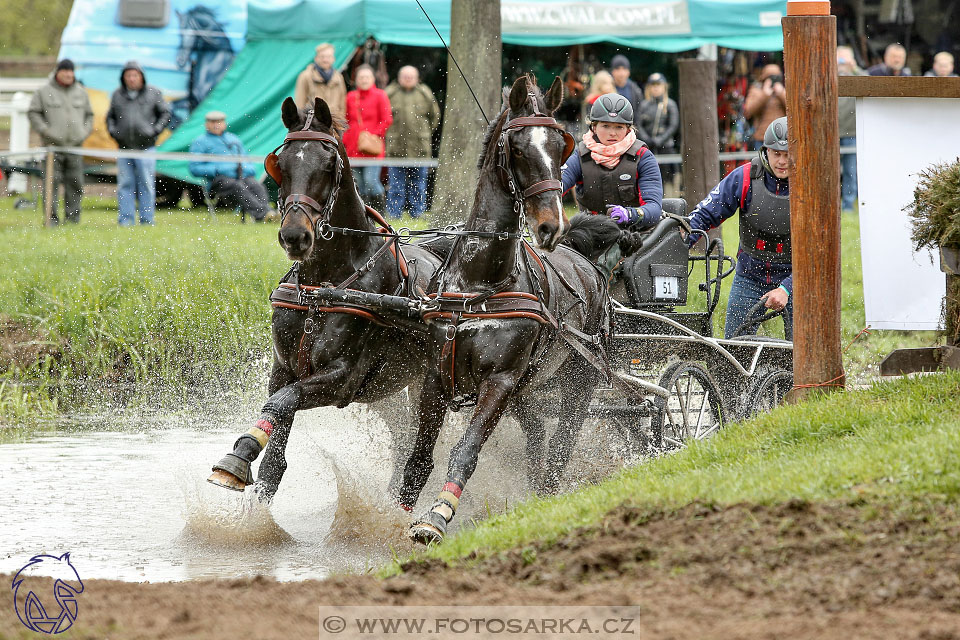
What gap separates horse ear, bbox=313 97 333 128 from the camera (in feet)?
20.1

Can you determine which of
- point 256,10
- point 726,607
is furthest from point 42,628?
point 256,10

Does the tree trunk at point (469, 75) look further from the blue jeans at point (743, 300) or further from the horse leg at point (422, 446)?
the horse leg at point (422, 446)

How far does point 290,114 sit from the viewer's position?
6.17 m

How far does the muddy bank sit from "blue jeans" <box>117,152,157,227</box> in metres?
11.2

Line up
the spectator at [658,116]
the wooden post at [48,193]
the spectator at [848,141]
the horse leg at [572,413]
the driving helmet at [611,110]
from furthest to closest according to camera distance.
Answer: the spectator at [848,141] → the spectator at [658,116] → the wooden post at [48,193] → the driving helmet at [611,110] → the horse leg at [572,413]

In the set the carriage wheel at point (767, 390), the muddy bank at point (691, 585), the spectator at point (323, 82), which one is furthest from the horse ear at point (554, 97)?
the spectator at point (323, 82)

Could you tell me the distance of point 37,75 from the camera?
32.2m

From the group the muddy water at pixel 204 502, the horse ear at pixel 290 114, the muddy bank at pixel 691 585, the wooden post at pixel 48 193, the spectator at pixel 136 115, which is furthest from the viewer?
the spectator at pixel 136 115

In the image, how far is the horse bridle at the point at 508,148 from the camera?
601 centimetres

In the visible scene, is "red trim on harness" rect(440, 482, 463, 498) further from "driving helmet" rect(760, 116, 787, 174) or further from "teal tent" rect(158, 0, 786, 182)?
"teal tent" rect(158, 0, 786, 182)

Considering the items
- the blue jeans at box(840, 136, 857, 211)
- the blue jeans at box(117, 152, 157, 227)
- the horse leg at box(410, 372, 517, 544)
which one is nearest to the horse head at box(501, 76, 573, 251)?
the horse leg at box(410, 372, 517, 544)

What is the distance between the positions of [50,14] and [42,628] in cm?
3490

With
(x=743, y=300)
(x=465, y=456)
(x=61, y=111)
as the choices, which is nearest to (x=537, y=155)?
(x=465, y=456)

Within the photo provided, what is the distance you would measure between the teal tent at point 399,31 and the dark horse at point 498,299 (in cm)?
1109
